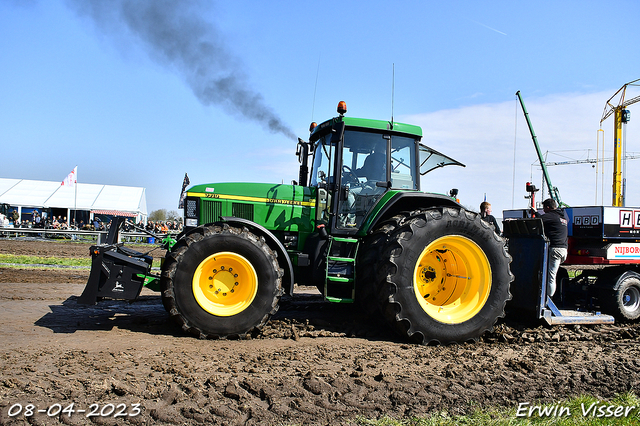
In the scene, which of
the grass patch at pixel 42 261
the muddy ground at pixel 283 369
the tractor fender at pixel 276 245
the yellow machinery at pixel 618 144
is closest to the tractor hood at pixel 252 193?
the tractor fender at pixel 276 245

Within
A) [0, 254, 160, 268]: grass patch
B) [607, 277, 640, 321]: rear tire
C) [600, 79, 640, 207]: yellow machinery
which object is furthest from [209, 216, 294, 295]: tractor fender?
[600, 79, 640, 207]: yellow machinery

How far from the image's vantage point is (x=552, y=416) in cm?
335

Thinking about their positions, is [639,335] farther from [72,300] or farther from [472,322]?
[72,300]

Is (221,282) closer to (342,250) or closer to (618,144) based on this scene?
(342,250)

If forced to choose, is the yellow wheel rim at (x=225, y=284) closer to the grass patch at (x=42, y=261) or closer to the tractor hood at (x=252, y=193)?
the tractor hood at (x=252, y=193)

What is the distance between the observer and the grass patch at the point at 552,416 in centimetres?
316

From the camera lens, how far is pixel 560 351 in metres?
5.01

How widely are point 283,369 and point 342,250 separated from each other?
1.88 metres

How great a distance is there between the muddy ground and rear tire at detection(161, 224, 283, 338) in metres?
0.23

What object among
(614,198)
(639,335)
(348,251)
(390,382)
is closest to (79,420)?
(390,382)

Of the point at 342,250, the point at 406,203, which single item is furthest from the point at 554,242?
the point at 342,250

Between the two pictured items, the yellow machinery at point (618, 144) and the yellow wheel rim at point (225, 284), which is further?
the yellow machinery at point (618, 144)

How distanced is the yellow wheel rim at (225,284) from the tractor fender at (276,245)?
0.41 metres

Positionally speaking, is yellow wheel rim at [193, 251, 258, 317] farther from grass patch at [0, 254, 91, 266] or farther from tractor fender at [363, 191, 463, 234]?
grass patch at [0, 254, 91, 266]
